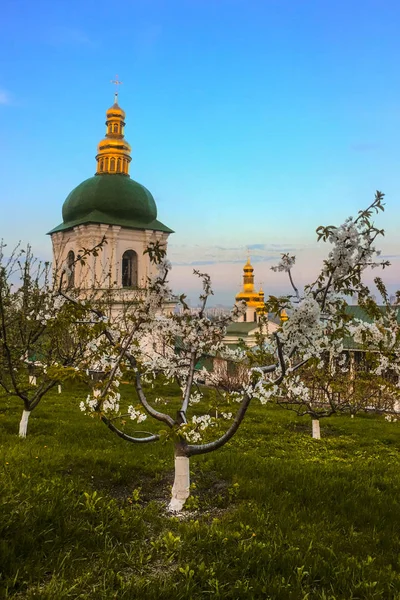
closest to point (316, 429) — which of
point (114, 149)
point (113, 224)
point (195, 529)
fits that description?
point (195, 529)

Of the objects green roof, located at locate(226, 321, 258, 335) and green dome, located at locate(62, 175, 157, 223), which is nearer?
green dome, located at locate(62, 175, 157, 223)

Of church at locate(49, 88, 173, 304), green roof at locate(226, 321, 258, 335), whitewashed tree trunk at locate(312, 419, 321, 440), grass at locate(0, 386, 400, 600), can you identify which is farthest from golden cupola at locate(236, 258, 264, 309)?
grass at locate(0, 386, 400, 600)

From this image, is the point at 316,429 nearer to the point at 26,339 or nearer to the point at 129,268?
the point at 26,339

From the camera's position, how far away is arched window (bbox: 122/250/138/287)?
27781 mm

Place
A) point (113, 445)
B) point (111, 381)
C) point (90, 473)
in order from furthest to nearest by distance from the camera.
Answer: point (113, 445) < point (90, 473) < point (111, 381)

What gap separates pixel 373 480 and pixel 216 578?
3.24 meters

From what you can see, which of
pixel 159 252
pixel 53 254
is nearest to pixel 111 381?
pixel 159 252

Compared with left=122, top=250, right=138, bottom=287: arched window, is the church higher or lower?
higher

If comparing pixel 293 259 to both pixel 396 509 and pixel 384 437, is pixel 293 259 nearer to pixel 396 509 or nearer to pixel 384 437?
pixel 396 509

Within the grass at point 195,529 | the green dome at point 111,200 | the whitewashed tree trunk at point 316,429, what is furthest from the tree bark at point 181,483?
the green dome at point 111,200

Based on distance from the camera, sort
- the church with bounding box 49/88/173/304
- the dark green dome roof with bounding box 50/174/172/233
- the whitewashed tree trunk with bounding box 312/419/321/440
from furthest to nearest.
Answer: the dark green dome roof with bounding box 50/174/172/233, the church with bounding box 49/88/173/304, the whitewashed tree trunk with bounding box 312/419/321/440

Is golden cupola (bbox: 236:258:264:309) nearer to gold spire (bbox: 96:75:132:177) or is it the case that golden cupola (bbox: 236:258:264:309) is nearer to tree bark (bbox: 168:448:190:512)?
gold spire (bbox: 96:75:132:177)

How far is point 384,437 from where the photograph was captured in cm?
1109

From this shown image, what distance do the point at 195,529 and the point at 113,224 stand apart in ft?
78.3
